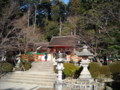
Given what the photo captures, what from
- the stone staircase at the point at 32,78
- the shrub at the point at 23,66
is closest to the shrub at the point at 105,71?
the stone staircase at the point at 32,78

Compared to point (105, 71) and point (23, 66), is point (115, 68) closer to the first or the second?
point (105, 71)

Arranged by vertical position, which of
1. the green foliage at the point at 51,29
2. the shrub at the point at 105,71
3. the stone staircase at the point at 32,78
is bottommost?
the stone staircase at the point at 32,78

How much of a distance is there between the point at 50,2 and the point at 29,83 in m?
29.7

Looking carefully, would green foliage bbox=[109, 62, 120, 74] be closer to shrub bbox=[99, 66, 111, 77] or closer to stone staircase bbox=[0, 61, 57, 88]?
shrub bbox=[99, 66, 111, 77]

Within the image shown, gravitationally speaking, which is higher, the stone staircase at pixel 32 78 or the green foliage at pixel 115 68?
the green foliage at pixel 115 68

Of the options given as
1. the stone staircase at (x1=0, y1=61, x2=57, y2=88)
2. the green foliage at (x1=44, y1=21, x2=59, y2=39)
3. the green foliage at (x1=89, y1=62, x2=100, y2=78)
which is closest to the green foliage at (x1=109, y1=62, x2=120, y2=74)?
the green foliage at (x1=89, y1=62, x2=100, y2=78)

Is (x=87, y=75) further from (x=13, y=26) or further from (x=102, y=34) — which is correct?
(x=13, y=26)

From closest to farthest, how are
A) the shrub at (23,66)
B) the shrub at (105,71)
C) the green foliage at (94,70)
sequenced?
the green foliage at (94,70) < the shrub at (105,71) < the shrub at (23,66)

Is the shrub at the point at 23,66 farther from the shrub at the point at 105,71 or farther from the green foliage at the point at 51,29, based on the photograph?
the green foliage at the point at 51,29

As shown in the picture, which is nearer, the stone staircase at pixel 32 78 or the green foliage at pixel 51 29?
the stone staircase at pixel 32 78

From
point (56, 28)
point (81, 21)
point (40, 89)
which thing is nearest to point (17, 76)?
point (40, 89)

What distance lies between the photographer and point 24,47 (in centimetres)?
2244

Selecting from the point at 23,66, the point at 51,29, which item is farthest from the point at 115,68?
the point at 51,29


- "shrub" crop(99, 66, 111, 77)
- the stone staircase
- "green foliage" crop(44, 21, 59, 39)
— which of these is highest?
"green foliage" crop(44, 21, 59, 39)
